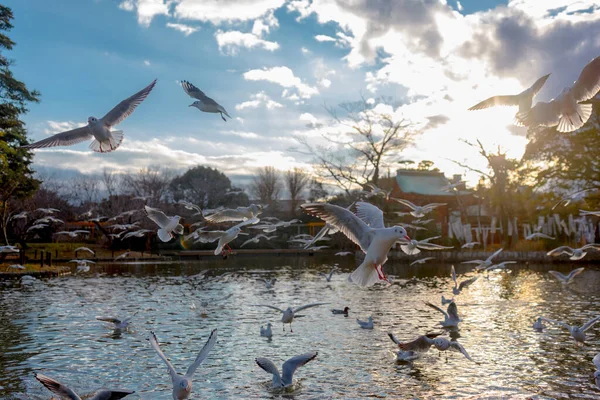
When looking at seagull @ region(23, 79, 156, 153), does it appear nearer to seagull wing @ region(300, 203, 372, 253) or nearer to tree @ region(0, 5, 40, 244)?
seagull wing @ region(300, 203, 372, 253)

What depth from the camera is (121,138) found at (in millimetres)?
10148

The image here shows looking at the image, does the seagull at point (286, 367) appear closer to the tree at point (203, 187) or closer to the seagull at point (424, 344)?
the seagull at point (424, 344)

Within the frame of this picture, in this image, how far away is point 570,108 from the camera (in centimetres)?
897

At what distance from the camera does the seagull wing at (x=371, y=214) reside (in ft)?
28.5

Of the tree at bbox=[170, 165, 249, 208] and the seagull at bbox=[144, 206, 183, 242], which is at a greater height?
the tree at bbox=[170, 165, 249, 208]

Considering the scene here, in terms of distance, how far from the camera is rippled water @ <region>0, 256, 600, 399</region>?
8344 mm

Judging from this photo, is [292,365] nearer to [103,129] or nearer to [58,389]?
[58,389]

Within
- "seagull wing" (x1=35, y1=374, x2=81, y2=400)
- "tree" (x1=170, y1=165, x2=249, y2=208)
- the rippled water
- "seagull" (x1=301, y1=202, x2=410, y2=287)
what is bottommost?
the rippled water

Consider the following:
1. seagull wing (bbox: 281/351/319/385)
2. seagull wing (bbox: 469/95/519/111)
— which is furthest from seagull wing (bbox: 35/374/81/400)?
seagull wing (bbox: 469/95/519/111)

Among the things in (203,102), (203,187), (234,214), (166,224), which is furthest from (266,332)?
(203,187)

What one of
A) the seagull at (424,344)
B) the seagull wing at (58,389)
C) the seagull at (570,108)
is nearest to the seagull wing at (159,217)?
the seagull at (424,344)

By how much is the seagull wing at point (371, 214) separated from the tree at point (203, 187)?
149ft

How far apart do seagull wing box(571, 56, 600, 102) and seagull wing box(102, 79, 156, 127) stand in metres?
7.08

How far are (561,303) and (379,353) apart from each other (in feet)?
27.1
